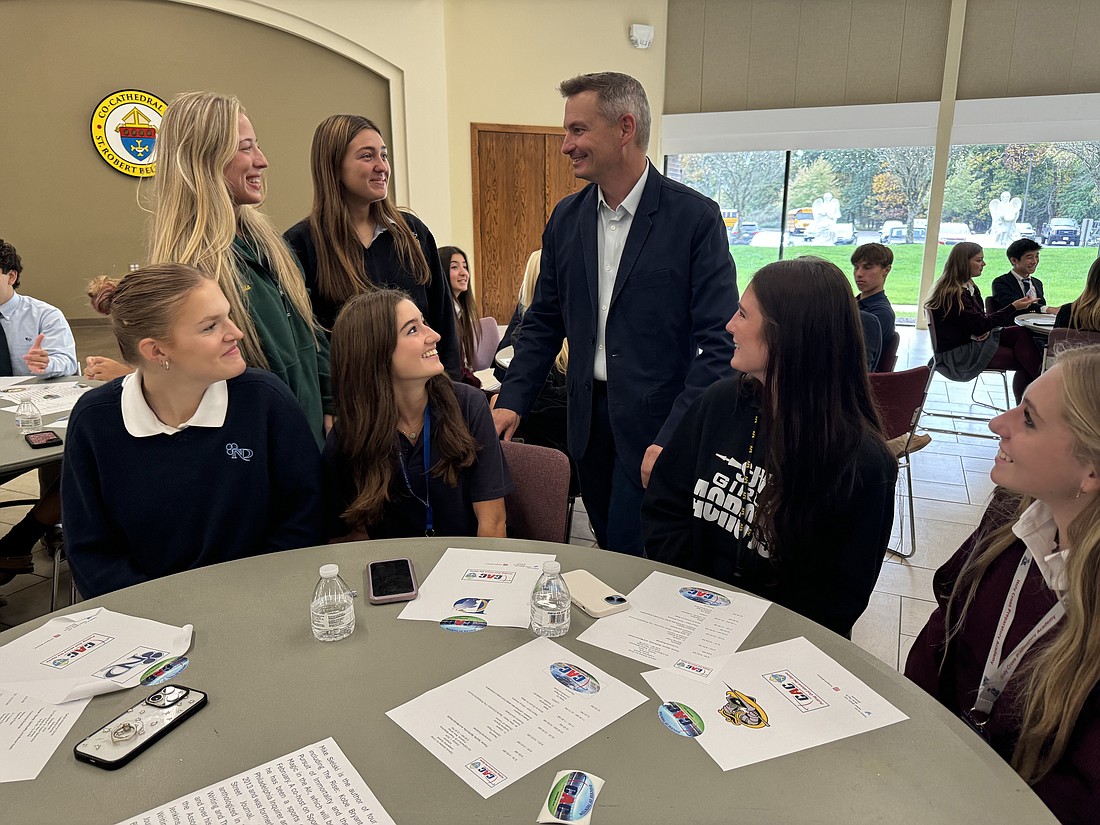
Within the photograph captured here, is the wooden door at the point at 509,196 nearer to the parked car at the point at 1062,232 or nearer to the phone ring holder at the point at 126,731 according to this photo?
the parked car at the point at 1062,232

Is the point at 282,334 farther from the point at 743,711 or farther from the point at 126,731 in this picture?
the point at 743,711

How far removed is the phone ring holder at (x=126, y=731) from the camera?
3.45ft

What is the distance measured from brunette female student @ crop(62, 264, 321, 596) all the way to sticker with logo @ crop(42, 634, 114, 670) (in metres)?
0.42

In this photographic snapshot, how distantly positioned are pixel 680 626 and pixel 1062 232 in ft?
35.4

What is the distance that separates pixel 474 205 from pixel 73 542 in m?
7.00

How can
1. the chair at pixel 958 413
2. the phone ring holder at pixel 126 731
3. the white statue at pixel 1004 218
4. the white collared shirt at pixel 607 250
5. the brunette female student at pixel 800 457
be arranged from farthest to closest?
the white statue at pixel 1004 218, the chair at pixel 958 413, the white collared shirt at pixel 607 250, the brunette female student at pixel 800 457, the phone ring holder at pixel 126 731

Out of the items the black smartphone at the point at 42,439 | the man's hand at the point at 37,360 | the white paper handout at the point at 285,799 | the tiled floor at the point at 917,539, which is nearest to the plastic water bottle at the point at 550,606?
the white paper handout at the point at 285,799

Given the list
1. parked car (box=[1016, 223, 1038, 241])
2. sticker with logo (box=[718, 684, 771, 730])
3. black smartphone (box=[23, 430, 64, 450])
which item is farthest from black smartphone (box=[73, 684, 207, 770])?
parked car (box=[1016, 223, 1038, 241])

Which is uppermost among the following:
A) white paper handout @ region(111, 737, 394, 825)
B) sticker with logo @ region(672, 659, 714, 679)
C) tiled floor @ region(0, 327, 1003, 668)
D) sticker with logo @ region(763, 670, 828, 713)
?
sticker with logo @ region(672, 659, 714, 679)

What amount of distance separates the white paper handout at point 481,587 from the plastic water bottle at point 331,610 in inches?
4.0

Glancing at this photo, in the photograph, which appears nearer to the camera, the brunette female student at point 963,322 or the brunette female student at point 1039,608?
the brunette female student at point 1039,608

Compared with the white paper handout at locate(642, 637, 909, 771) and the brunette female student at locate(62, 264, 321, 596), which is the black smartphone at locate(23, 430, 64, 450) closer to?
the brunette female student at locate(62, 264, 321, 596)

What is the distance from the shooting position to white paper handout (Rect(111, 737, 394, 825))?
36.8 inches

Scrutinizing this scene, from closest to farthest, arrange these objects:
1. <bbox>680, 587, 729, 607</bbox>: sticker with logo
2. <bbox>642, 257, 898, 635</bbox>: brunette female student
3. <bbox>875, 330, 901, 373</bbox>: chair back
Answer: <bbox>680, 587, 729, 607</bbox>: sticker with logo → <bbox>642, 257, 898, 635</bbox>: brunette female student → <bbox>875, 330, 901, 373</bbox>: chair back
